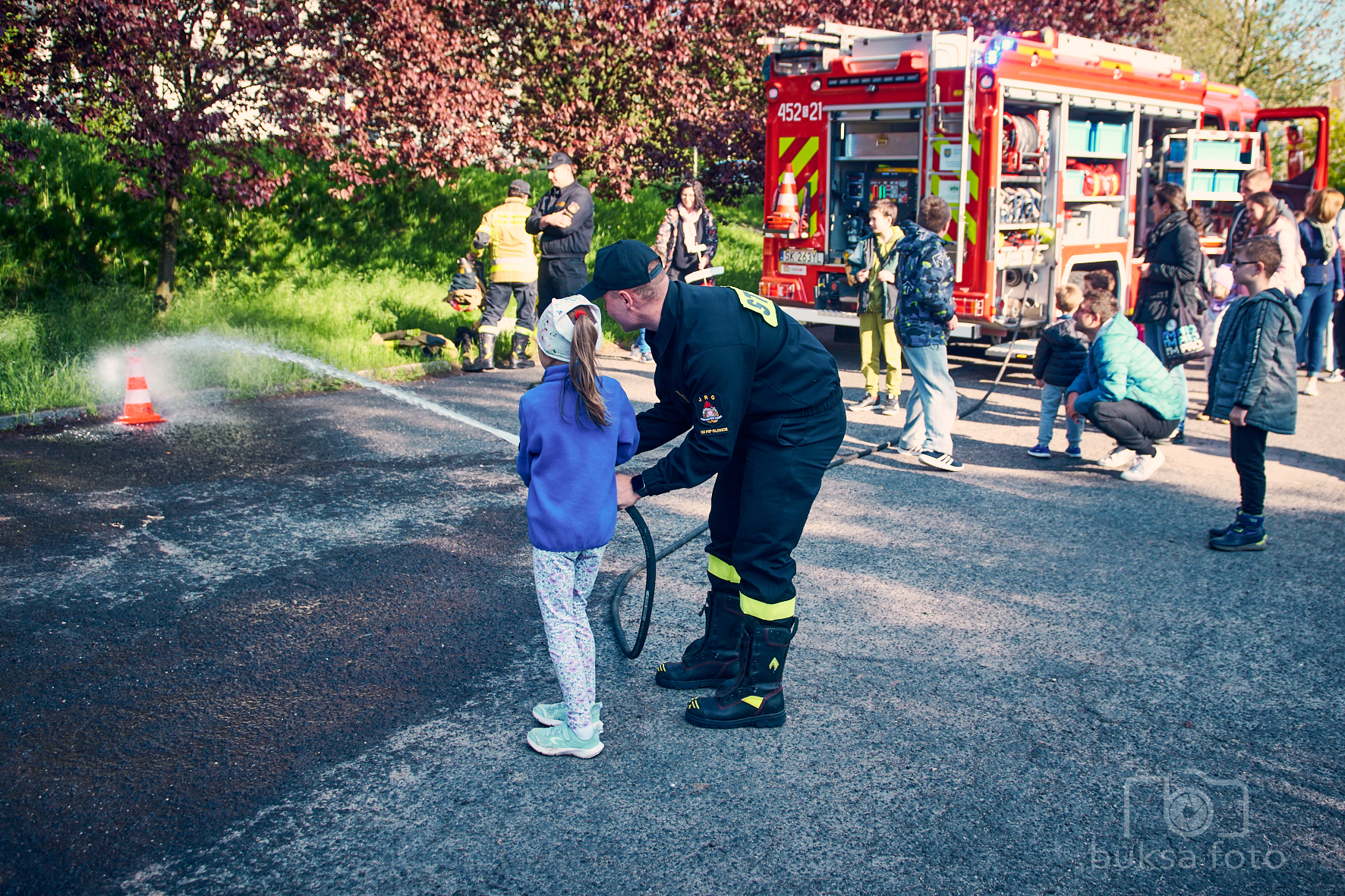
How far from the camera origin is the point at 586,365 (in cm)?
323

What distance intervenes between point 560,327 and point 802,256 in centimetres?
785

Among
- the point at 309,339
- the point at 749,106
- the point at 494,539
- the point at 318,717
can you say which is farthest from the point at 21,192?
the point at 749,106

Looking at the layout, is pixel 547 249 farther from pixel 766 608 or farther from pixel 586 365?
pixel 586 365

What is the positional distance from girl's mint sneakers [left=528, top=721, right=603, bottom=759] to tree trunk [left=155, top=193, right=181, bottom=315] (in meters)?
8.45

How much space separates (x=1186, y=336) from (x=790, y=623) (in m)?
5.34

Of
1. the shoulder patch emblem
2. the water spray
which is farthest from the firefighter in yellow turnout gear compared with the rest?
the shoulder patch emblem

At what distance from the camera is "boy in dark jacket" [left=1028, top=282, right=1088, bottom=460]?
7.35 metres

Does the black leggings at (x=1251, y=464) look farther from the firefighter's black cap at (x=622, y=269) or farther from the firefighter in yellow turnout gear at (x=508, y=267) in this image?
the firefighter in yellow turnout gear at (x=508, y=267)

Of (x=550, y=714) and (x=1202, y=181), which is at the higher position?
(x=1202, y=181)

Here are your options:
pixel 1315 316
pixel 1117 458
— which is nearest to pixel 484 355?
pixel 1117 458

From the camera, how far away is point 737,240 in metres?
18.6

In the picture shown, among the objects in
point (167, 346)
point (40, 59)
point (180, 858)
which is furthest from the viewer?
point (167, 346)

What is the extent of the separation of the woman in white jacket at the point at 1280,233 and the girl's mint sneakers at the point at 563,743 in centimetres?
651

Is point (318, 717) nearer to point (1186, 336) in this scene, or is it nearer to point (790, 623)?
point (790, 623)
